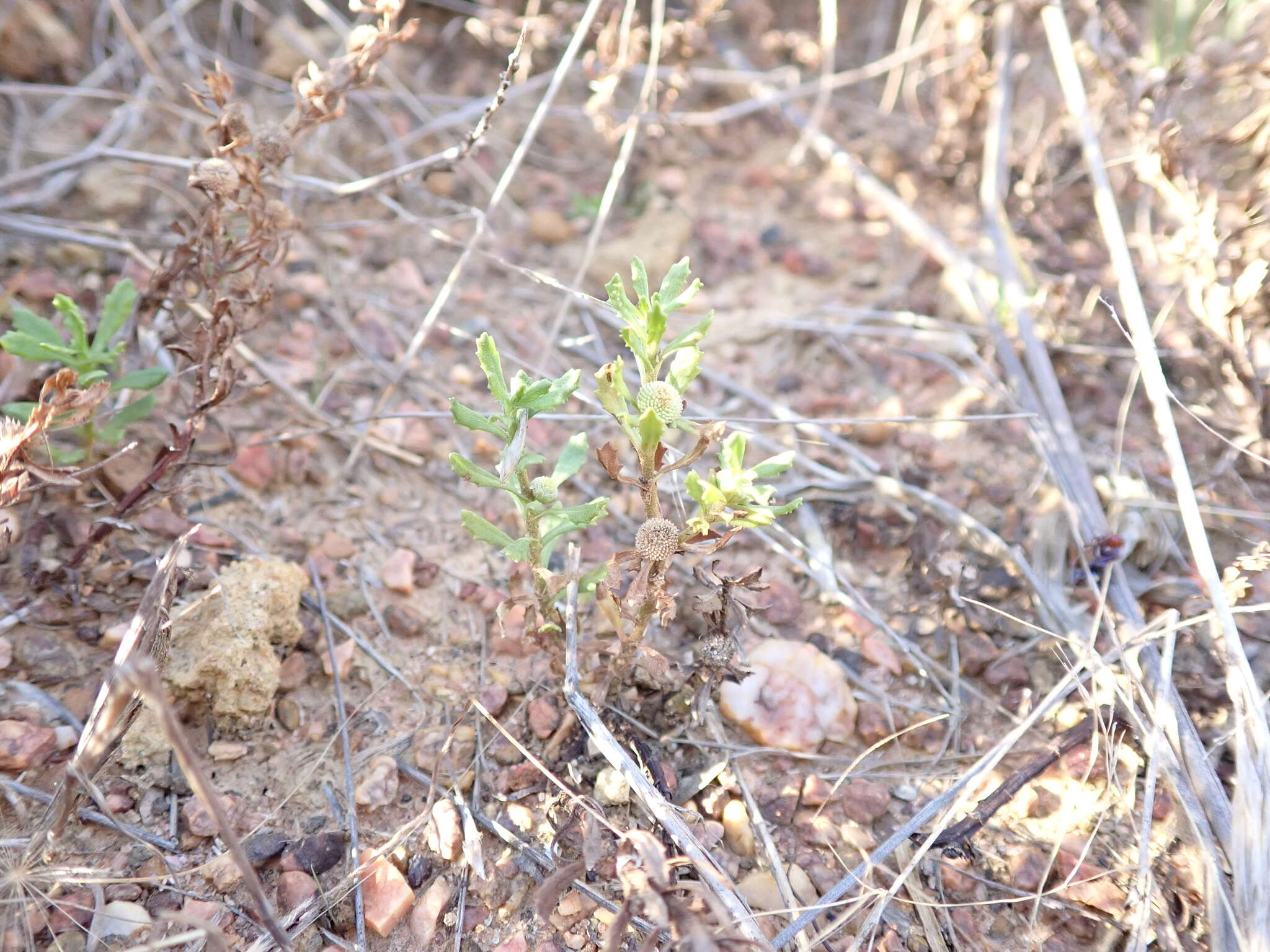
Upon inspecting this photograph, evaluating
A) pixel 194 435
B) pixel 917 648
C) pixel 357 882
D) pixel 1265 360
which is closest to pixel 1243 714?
pixel 917 648

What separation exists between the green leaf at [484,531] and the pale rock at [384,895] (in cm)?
62

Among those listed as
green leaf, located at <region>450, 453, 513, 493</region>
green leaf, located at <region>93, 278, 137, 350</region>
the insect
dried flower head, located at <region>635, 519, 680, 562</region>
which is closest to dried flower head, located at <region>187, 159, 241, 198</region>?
green leaf, located at <region>93, 278, 137, 350</region>

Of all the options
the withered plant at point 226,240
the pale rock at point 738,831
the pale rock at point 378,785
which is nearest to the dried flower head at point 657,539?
the pale rock at point 738,831

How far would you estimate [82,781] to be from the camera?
1.39 metres

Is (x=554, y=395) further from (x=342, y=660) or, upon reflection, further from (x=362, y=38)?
(x=362, y=38)

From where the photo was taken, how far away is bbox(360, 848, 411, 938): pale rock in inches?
61.8

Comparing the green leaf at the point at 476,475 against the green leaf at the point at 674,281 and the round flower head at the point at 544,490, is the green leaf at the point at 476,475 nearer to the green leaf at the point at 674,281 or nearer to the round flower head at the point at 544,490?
the round flower head at the point at 544,490

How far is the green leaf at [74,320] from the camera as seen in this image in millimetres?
1884

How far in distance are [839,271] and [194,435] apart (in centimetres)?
214

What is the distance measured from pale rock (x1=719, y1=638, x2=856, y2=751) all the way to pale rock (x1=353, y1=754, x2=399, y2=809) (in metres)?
0.70

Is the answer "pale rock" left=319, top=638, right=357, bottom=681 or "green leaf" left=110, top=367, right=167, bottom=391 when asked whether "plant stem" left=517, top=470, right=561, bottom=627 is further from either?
"green leaf" left=110, top=367, right=167, bottom=391

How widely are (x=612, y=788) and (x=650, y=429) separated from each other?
0.76m

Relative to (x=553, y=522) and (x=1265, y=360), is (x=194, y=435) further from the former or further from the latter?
(x=1265, y=360)

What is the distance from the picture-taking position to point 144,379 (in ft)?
6.48
